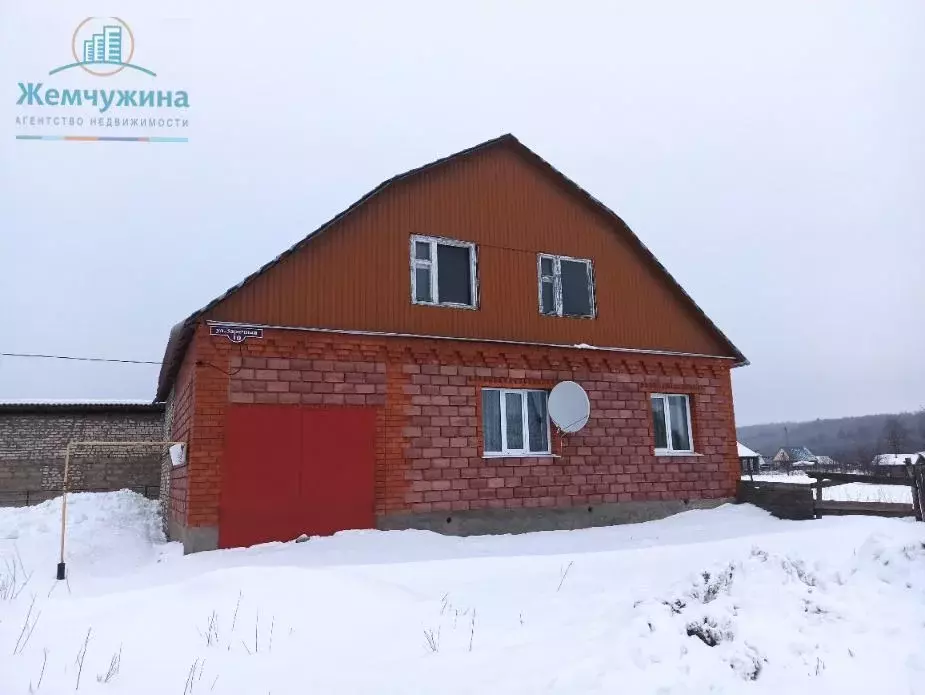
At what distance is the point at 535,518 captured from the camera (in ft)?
34.1

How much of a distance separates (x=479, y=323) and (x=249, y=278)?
3746 mm

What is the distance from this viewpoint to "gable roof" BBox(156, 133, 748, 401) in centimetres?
897

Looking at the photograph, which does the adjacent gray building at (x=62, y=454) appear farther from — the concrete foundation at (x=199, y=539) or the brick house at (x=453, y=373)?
the concrete foundation at (x=199, y=539)

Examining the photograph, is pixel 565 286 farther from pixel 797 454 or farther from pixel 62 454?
pixel 797 454

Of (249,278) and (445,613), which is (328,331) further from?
(445,613)

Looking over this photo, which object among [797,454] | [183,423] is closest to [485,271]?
[183,423]

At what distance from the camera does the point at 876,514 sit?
10203 millimetres

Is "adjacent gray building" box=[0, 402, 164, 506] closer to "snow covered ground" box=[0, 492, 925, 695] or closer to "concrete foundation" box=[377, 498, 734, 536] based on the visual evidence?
"snow covered ground" box=[0, 492, 925, 695]

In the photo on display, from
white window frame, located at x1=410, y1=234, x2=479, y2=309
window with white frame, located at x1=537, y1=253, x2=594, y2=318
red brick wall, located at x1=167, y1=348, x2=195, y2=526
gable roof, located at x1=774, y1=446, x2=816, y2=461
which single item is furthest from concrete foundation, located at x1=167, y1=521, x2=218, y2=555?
gable roof, located at x1=774, y1=446, x2=816, y2=461

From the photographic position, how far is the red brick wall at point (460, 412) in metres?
8.72

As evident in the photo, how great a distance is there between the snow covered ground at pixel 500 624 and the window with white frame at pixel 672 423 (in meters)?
4.56

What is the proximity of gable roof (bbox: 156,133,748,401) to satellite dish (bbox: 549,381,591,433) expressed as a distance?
3.67 m

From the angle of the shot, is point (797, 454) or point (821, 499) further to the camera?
point (797, 454)

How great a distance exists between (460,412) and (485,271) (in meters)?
2.53
